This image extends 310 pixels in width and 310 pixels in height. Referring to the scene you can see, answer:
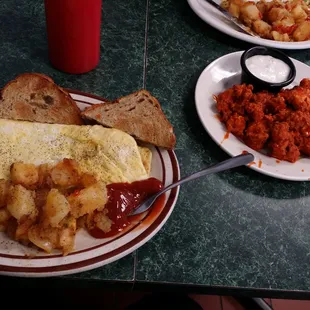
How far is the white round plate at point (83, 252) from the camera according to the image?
1079 mm

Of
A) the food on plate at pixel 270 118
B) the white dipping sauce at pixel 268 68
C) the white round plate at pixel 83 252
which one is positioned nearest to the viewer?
the white round plate at pixel 83 252

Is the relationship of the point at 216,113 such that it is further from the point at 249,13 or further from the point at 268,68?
the point at 249,13

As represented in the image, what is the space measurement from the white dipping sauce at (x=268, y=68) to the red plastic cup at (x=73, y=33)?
1.79ft

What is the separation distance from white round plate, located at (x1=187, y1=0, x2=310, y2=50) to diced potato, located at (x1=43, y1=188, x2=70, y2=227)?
1177 millimetres

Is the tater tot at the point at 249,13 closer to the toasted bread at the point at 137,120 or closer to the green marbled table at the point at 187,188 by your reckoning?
the green marbled table at the point at 187,188

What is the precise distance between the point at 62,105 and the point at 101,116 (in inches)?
4.9

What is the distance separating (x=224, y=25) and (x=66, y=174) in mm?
1128

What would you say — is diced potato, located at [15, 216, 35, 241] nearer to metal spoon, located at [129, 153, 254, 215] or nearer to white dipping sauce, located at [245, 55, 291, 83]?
metal spoon, located at [129, 153, 254, 215]

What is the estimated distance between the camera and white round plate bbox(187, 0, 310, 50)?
198 centimetres

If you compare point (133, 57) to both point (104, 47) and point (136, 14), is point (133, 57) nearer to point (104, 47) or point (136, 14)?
point (104, 47)

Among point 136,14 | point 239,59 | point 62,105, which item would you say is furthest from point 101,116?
point 136,14

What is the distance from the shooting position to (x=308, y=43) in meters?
2.01

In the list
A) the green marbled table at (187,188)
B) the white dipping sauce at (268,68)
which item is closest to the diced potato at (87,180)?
the green marbled table at (187,188)

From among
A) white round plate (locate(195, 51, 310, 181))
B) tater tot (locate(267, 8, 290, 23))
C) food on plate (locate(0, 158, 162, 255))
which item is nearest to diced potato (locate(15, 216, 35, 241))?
food on plate (locate(0, 158, 162, 255))
